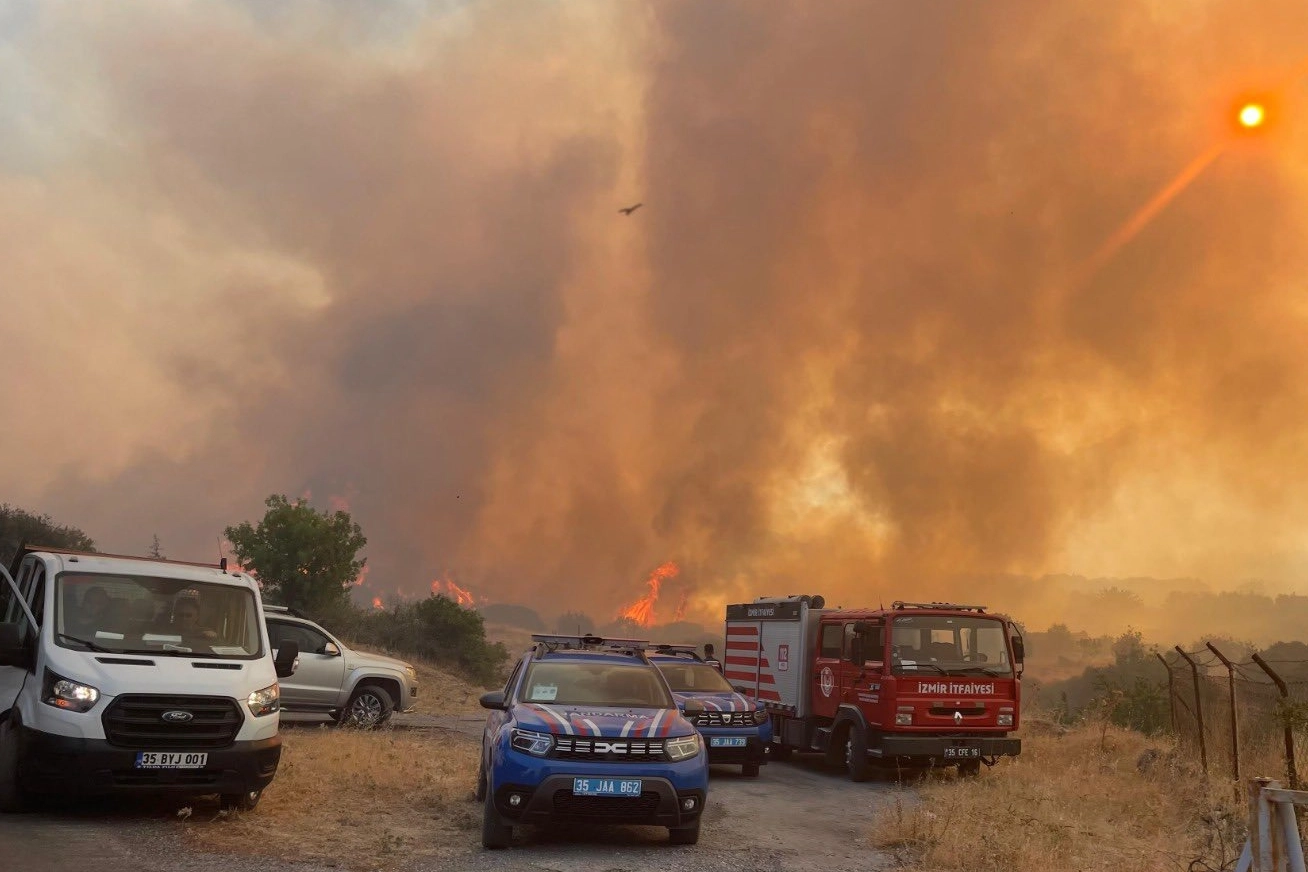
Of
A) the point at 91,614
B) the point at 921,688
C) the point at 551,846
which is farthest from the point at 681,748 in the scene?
the point at 921,688

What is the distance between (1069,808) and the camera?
12914 mm

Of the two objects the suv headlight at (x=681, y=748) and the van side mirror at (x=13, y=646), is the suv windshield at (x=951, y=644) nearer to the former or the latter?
the suv headlight at (x=681, y=748)

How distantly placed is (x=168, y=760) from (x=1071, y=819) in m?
10.1

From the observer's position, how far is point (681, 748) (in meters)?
9.26

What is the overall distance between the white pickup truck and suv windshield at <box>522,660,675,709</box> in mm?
8797

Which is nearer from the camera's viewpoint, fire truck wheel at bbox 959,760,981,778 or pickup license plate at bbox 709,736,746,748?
pickup license plate at bbox 709,736,746,748

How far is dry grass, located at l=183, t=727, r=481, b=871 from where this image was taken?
883 cm

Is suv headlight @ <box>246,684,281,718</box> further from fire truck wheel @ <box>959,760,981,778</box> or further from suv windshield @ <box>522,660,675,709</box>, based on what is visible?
fire truck wheel @ <box>959,760,981,778</box>

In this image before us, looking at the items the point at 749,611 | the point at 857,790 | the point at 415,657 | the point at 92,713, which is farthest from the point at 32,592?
the point at 415,657

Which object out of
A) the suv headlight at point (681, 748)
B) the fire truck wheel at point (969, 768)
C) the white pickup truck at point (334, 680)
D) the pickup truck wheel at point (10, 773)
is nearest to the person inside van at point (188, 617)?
the pickup truck wheel at point (10, 773)

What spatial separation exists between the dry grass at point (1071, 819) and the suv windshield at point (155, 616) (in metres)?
7.20

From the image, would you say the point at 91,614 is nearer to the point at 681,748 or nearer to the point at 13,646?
the point at 13,646

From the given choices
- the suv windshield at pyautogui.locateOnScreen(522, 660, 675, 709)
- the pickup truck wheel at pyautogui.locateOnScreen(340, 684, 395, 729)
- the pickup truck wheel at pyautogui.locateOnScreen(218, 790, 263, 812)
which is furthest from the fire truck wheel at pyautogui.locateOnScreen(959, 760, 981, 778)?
the pickup truck wheel at pyautogui.locateOnScreen(218, 790, 263, 812)

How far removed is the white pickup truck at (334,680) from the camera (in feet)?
58.0
